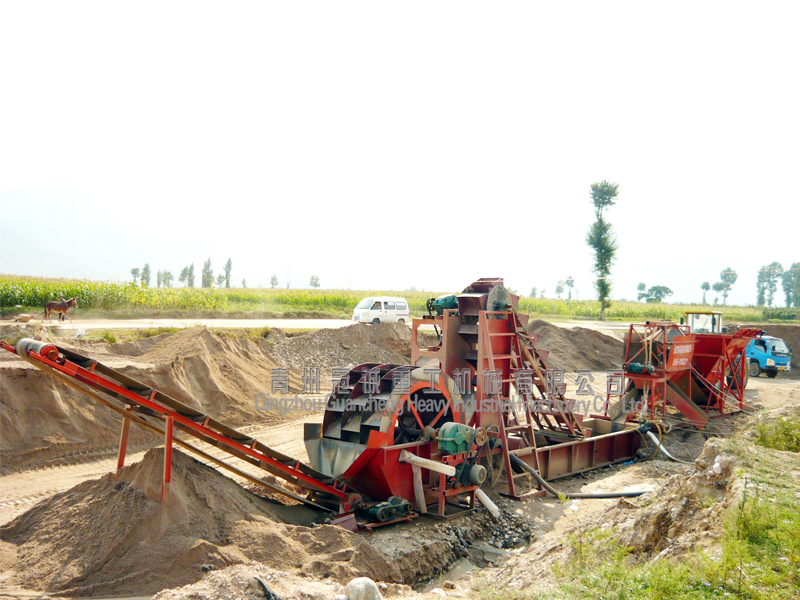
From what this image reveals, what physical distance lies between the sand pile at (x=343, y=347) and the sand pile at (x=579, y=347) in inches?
302

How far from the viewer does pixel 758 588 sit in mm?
3637

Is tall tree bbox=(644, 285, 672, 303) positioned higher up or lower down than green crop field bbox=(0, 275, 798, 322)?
higher up

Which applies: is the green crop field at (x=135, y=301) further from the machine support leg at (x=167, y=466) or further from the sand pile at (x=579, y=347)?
the machine support leg at (x=167, y=466)

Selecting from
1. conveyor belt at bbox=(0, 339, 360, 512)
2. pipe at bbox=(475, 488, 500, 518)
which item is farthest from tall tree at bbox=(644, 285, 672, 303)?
conveyor belt at bbox=(0, 339, 360, 512)

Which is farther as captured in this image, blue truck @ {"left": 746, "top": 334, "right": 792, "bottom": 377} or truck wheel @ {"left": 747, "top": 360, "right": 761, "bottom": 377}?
truck wheel @ {"left": 747, "top": 360, "right": 761, "bottom": 377}

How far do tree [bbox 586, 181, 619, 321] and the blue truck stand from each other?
63.7 feet

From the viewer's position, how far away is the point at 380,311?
89.9 ft

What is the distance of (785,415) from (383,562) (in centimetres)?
814

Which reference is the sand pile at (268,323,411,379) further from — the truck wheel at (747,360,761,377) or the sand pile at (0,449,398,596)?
the truck wheel at (747,360,761,377)

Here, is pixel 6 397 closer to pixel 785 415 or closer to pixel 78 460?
pixel 78 460

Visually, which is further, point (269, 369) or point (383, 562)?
point (269, 369)

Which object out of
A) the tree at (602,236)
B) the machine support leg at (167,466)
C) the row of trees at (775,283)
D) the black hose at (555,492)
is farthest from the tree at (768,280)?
the machine support leg at (167,466)

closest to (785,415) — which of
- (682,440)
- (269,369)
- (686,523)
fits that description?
(682,440)

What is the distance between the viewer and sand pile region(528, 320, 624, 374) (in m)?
25.1
